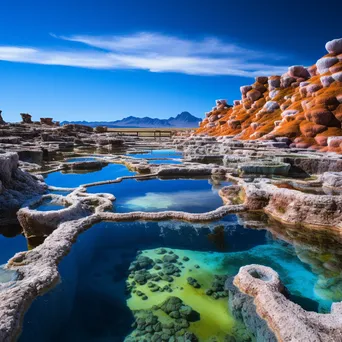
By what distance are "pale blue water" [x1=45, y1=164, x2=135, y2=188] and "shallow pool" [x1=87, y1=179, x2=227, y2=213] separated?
1.93 meters

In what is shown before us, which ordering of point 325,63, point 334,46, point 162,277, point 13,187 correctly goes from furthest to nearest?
1. point 325,63
2. point 334,46
3. point 13,187
4. point 162,277

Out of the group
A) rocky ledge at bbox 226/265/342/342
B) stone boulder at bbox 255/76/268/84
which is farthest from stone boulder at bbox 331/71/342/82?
rocky ledge at bbox 226/265/342/342

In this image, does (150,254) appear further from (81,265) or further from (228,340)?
(228,340)

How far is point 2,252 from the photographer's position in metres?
7.97

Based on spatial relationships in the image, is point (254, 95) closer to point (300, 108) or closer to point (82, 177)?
point (300, 108)

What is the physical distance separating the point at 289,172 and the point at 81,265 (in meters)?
14.1

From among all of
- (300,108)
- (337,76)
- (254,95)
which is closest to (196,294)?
(337,76)

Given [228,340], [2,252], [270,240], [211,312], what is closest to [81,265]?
[2,252]

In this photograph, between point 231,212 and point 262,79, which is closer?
point 231,212

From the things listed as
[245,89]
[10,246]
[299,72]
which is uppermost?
[299,72]

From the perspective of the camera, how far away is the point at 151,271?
6820mm

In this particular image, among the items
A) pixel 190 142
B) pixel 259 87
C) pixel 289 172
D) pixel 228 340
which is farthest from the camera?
pixel 259 87

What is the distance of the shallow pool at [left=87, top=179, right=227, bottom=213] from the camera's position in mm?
11273

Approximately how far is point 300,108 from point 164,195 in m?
29.9
